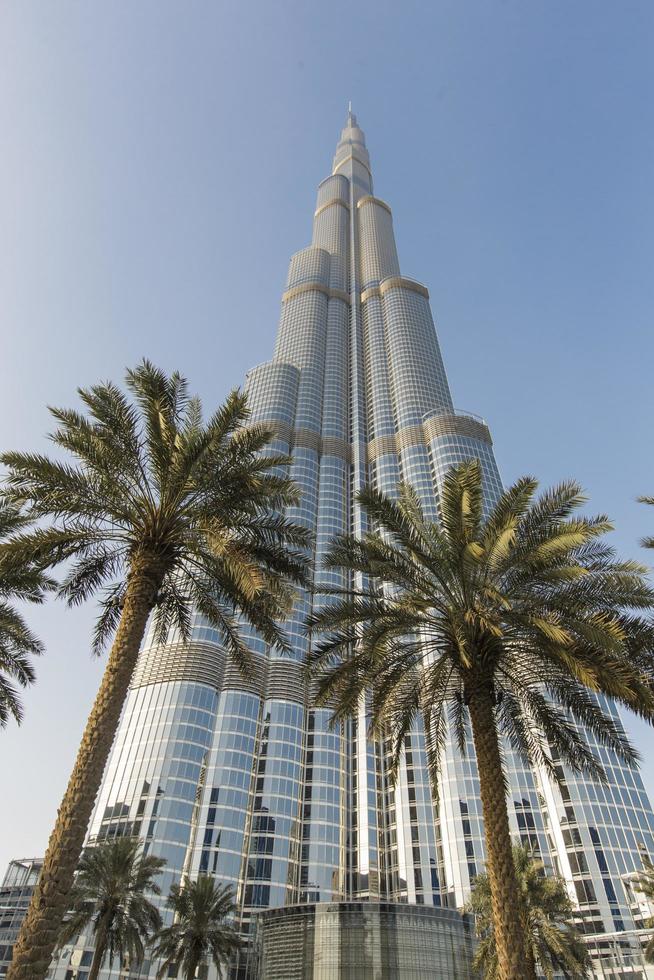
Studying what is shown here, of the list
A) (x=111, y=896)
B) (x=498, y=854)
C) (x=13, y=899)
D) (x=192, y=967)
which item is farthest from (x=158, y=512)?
(x=13, y=899)

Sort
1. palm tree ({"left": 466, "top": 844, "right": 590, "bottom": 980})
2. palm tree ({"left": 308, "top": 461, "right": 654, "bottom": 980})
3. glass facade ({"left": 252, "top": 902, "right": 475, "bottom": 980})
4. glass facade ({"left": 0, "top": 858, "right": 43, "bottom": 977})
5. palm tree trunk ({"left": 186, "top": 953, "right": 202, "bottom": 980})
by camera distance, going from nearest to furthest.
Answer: palm tree ({"left": 308, "top": 461, "right": 654, "bottom": 980}) → palm tree ({"left": 466, "top": 844, "right": 590, "bottom": 980}) → palm tree trunk ({"left": 186, "top": 953, "right": 202, "bottom": 980}) → glass facade ({"left": 252, "top": 902, "right": 475, "bottom": 980}) → glass facade ({"left": 0, "top": 858, "right": 43, "bottom": 977})

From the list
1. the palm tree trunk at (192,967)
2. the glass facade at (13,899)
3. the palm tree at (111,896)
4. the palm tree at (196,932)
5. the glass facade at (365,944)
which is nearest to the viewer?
the palm tree at (111,896)

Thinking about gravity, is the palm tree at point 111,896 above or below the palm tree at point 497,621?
below

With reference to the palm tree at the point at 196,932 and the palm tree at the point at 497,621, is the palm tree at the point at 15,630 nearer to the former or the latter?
the palm tree at the point at 497,621

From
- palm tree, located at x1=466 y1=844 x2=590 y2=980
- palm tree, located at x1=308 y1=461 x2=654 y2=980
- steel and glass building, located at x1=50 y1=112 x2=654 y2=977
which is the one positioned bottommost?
palm tree, located at x1=466 y1=844 x2=590 y2=980

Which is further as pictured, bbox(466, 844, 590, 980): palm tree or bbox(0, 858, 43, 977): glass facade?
bbox(0, 858, 43, 977): glass facade

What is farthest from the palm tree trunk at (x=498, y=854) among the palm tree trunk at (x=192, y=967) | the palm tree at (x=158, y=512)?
the palm tree trunk at (x=192, y=967)

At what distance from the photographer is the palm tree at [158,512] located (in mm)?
14547

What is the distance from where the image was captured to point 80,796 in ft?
38.6

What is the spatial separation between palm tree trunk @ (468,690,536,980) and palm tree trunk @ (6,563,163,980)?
25.7ft

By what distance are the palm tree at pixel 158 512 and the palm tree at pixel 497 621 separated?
2368 millimetres

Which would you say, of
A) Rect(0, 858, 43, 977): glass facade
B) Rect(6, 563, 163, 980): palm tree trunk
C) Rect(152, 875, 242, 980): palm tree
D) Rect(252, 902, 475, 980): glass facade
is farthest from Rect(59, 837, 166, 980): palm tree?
Rect(0, 858, 43, 977): glass facade

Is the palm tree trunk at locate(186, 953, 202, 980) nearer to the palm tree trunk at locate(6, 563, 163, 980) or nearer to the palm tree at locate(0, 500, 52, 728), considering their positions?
the palm tree at locate(0, 500, 52, 728)

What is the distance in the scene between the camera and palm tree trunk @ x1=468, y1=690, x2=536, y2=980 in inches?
495
